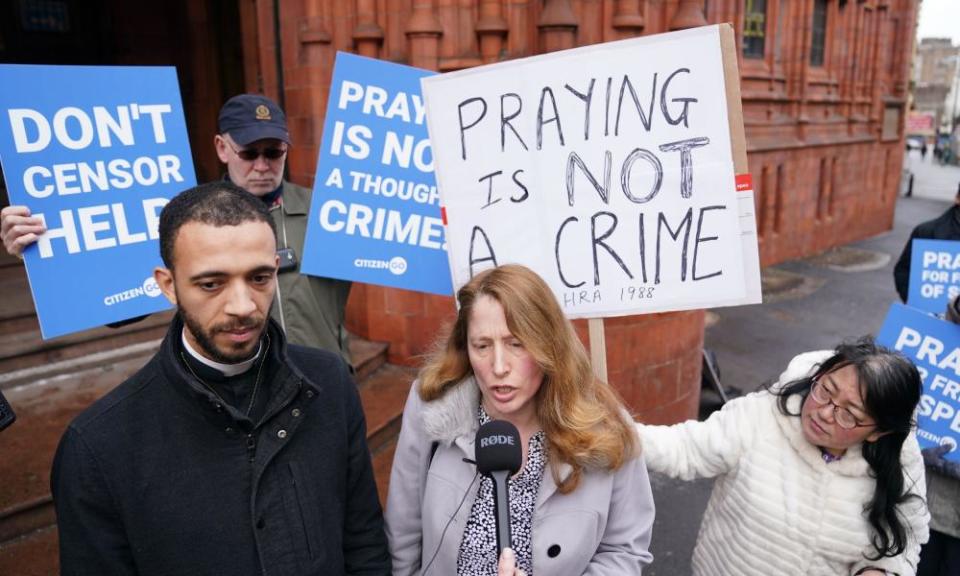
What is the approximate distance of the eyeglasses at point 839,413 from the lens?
1936 millimetres

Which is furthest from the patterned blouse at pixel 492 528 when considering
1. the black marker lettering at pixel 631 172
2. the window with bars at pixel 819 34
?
the window with bars at pixel 819 34

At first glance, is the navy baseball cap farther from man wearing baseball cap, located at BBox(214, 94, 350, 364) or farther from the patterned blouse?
the patterned blouse

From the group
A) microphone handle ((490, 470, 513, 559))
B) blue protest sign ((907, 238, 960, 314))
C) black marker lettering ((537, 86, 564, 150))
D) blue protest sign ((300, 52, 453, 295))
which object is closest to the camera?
microphone handle ((490, 470, 513, 559))

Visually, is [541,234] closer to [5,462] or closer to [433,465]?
[433,465]

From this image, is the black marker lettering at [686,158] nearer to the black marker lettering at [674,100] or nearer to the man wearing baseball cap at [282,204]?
the black marker lettering at [674,100]

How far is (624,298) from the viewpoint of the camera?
2.31 metres

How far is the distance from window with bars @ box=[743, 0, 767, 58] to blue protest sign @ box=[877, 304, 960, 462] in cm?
963

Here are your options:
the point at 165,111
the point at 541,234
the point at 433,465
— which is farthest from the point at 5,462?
the point at 541,234

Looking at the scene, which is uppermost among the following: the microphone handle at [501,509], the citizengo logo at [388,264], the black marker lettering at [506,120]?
the black marker lettering at [506,120]

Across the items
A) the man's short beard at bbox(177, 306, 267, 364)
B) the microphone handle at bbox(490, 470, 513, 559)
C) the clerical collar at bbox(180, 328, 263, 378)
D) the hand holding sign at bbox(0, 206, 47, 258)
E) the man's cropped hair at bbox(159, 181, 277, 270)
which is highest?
the man's cropped hair at bbox(159, 181, 277, 270)

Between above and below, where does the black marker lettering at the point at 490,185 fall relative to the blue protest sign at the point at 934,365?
above

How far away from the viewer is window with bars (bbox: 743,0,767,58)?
36.6 feet

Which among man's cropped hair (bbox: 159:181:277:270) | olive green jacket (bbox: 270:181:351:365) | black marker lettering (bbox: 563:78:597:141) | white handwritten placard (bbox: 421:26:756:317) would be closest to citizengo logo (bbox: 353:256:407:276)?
olive green jacket (bbox: 270:181:351:365)

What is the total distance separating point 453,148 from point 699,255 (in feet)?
3.13
